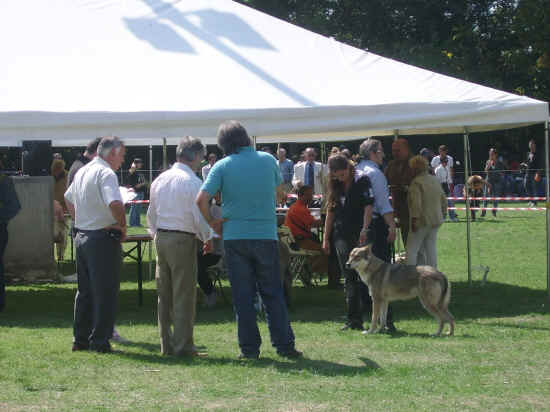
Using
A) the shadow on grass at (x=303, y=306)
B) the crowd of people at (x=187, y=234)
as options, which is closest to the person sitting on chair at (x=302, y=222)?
the shadow on grass at (x=303, y=306)

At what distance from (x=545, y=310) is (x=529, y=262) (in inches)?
177

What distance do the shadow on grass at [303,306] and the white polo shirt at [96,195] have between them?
86.3 inches

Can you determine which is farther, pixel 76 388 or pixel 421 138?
pixel 421 138

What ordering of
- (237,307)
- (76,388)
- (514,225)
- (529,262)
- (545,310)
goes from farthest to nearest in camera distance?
(514,225)
(529,262)
(545,310)
(237,307)
(76,388)

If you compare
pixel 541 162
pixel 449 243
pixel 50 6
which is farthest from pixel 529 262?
pixel 541 162

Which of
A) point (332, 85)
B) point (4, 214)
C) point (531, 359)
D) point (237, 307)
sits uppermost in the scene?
point (332, 85)

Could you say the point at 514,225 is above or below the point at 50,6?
below

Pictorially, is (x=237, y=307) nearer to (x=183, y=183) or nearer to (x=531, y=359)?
(x=183, y=183)

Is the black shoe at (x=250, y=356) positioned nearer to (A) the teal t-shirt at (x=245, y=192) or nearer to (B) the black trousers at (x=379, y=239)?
(A) the teal t-shirt at (x=245, y=192)

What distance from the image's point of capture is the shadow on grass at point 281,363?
6.52 m

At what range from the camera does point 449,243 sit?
55.7ft

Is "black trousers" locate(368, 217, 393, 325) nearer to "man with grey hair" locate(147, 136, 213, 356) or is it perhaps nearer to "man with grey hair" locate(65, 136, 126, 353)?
"man with grey hair" locate(147, 136, 213, 356)

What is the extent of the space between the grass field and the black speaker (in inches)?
183

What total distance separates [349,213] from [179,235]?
189 centimetres
